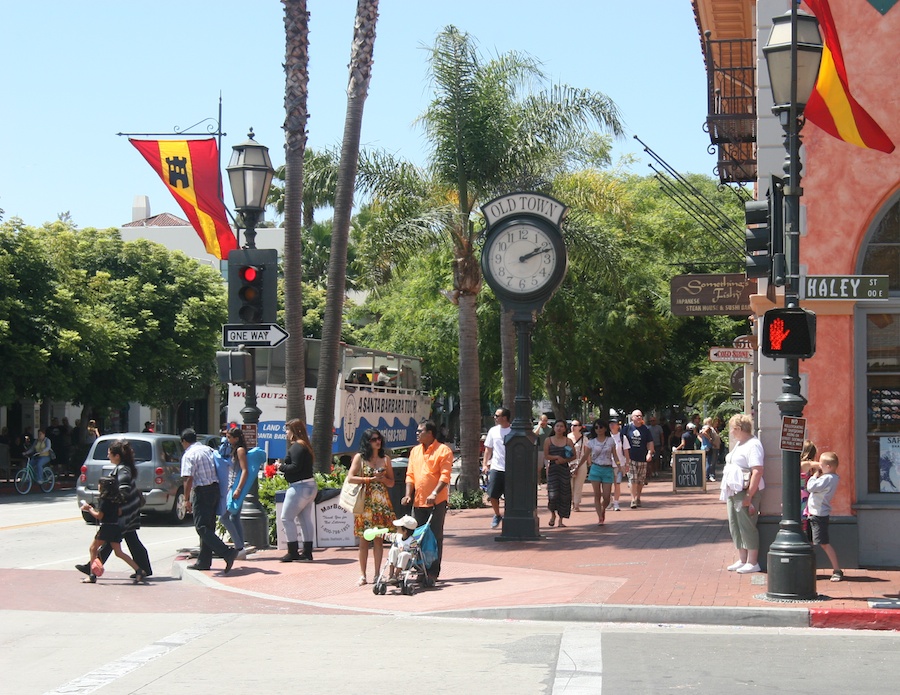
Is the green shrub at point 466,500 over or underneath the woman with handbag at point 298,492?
underneath

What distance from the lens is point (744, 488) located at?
12.3 m

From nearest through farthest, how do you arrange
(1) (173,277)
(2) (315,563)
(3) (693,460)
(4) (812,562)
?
1. (4) (812,562)
2. (2) (315,563)
3. (3) (693,460)
4. (1) (173,277)

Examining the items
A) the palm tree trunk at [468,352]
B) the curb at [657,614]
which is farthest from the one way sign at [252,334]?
the palm tree trunk at [468,352]

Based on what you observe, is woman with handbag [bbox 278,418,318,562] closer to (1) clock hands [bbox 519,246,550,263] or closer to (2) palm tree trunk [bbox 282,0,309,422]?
(2) palm tree trunk [bbox 282,0,309,422]

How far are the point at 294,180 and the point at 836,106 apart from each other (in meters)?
9.01

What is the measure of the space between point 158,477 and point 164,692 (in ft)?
44.3

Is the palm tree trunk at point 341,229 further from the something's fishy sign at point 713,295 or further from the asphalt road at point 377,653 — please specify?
the asphalt road at point 377,653

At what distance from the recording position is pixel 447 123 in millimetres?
21828

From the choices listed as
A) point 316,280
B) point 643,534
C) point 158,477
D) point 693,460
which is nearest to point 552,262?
point 643,534

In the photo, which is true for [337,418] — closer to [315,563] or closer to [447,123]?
[447,123]

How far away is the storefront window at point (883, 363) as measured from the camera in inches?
509

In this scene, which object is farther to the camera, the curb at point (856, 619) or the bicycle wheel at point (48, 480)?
the bicycle wheel at point (48, 480)

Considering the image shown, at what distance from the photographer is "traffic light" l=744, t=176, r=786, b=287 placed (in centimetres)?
1102

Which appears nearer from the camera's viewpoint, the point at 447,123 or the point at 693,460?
the point at 447,123
